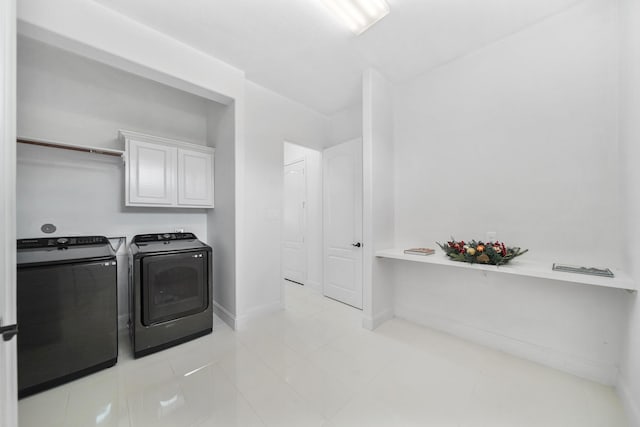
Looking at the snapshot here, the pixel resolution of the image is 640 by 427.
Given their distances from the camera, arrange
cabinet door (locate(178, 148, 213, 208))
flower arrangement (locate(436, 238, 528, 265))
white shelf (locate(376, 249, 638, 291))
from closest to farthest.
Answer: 1. white shelf (locate(376, 249, 638, 291))
2. flower arrangement (locate(436, 238, 528, 265))
3. cabinet door (locate(178, 148, 213, 208))

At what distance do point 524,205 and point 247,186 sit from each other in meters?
2.76

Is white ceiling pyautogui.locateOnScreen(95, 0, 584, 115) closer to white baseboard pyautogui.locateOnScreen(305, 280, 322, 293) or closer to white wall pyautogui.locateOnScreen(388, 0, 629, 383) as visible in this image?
white wall pyautogui.locateOnScreen(388, 0, 629, 383)

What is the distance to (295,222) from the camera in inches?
174

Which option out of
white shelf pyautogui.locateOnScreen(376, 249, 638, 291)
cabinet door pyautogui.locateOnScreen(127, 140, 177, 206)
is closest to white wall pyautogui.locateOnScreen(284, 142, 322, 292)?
white shelf pyautogui.locateOnScreen(376, 249, 638, 291)

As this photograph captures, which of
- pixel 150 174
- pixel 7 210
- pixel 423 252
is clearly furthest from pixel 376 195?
pixel 7 210

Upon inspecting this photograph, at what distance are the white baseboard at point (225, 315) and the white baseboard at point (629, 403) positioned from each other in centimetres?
303

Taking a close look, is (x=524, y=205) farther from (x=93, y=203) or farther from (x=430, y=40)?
(x=93, y=203)

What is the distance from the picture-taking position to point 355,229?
325 cm

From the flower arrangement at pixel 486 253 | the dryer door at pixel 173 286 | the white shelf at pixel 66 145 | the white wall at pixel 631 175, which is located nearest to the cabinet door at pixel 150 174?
the white shelf at pixel 66 145

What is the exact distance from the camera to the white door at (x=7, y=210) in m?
0.96

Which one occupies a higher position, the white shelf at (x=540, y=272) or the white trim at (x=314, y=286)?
the white shelf at (x=540, y=272)

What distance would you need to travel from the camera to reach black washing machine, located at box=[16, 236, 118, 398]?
1635 millimetres

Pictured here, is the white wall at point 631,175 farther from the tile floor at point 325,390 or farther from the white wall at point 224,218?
the white wall at point 224,218

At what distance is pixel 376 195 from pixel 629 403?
2231 millimetres
